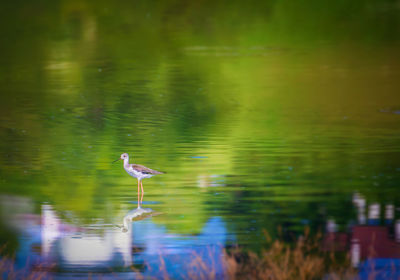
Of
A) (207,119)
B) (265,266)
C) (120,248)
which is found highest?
(207,119)

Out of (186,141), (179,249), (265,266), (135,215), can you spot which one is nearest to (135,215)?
(135,215)

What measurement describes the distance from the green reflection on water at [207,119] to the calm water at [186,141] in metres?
0.03

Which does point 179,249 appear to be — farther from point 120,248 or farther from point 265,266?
point 265,266

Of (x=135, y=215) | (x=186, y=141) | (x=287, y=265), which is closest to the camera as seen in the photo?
(x=287, y=265)

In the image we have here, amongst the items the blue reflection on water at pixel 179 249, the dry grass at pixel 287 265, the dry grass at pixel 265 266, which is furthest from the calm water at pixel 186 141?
the dry grass at pixel 287 265

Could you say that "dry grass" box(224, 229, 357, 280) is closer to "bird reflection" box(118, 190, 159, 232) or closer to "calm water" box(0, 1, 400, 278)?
"calm water" box(0, 1, 400, 278)

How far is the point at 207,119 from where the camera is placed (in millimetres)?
13828

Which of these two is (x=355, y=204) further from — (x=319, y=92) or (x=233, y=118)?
(x=319, y=92)

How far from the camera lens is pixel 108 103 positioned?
15.5 meters

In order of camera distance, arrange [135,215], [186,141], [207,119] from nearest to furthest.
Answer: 1. [135,215]
2. [186,141]
3. [207,119]

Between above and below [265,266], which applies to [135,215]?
below

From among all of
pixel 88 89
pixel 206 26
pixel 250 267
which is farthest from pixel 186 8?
pixel 250 267

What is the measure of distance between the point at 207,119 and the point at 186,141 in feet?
5.51

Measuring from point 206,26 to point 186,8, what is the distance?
14.3 ft
